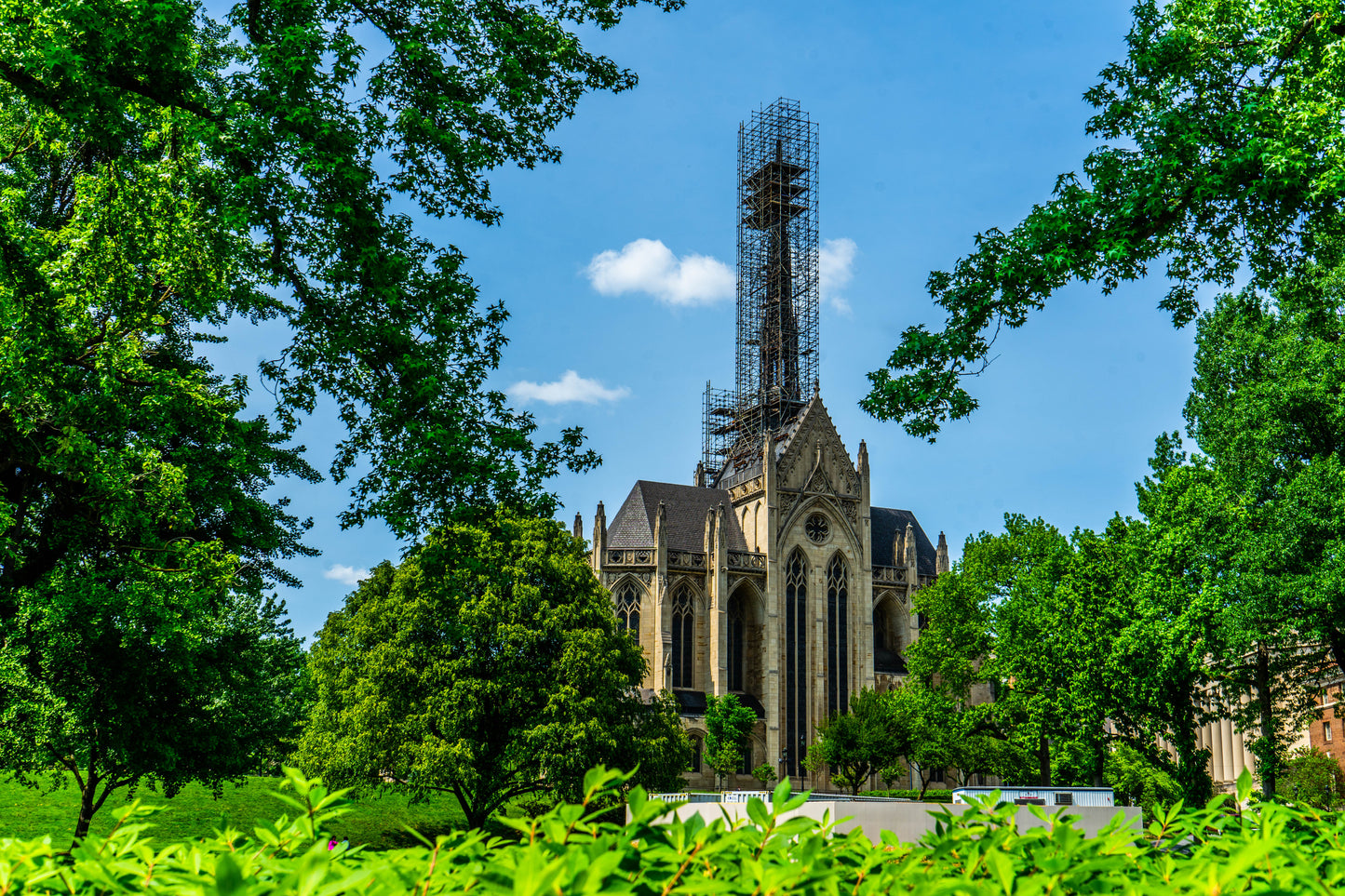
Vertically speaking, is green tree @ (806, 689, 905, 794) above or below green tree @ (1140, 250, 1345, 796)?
below

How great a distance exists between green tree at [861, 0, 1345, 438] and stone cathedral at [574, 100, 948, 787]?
43.1 metres

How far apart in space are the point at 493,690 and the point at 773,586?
32279mm

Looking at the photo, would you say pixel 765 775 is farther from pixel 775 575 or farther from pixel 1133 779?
pixel 1133 779

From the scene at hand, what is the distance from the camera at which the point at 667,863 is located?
2.41m

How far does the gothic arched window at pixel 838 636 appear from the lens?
6059 centimetres

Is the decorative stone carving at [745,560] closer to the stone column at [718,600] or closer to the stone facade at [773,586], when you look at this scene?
the stone facade at [773,586]

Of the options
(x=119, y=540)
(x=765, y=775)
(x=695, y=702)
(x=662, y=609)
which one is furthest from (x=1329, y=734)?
(x=119, y=540)

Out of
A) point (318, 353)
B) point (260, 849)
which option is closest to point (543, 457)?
point (318, 353)

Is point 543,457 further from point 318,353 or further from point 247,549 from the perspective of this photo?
point 247,549

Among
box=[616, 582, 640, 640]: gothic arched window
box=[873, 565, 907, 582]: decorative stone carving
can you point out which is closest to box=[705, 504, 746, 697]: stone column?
box=[616, 582, 640, 640]: gothic arched window

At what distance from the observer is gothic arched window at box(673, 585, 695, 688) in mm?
58366

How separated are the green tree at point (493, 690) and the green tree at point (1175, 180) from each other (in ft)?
58.1

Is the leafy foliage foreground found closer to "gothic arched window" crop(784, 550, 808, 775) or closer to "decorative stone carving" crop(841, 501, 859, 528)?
"gothic arched window" crop(784, 550, 808, 775)

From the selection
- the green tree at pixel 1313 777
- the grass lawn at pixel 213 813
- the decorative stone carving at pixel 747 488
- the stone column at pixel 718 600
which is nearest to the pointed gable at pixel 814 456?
the decorative stone carving at pixel 747 488
